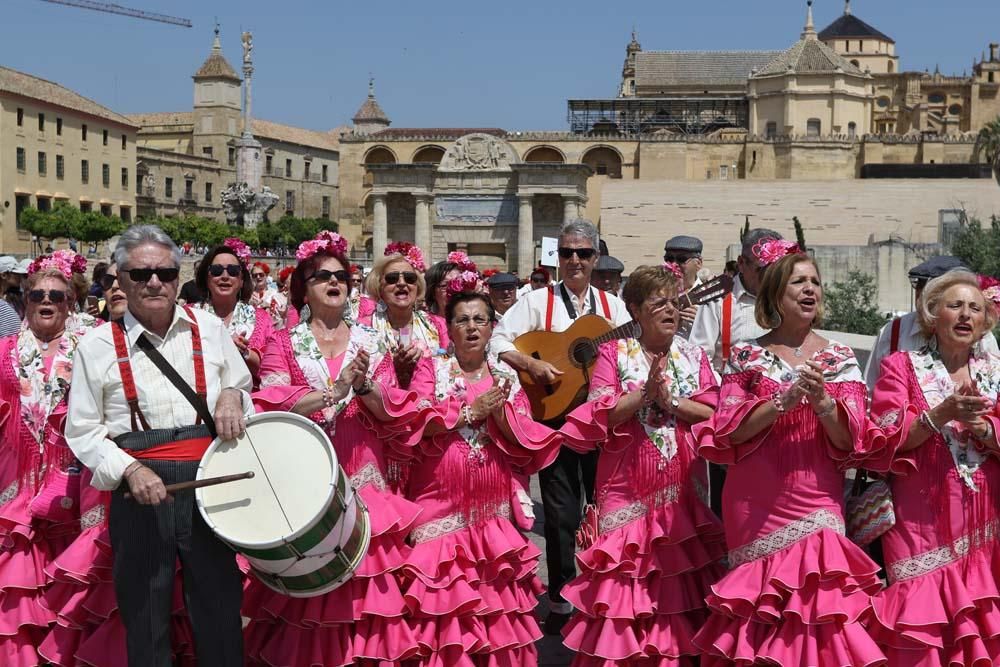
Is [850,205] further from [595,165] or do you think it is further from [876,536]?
[876,536]

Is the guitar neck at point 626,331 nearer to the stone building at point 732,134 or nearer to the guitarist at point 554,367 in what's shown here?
the guitarist at point 554,367

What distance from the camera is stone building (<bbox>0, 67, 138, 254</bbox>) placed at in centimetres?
6762

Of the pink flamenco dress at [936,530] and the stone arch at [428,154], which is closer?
the pink flamenco dress at [936,530]

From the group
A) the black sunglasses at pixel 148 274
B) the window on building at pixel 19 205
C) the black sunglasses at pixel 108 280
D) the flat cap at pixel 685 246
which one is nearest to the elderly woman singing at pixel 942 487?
the black sunglasses at pixel 148 274

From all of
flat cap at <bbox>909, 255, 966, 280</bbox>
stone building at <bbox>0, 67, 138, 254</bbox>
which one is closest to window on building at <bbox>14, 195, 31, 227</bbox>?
stone building at <bbox>0, 67, 138, 254</bbox>

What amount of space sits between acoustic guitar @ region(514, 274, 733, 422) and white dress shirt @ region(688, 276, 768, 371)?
0.07 meters

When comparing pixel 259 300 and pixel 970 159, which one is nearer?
pixel 259 300

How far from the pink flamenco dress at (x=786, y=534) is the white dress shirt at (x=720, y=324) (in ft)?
5.32

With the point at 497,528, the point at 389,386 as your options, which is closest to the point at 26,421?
the point at 389,386

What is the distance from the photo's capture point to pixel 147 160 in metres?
83.6

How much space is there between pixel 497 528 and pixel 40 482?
2272mm

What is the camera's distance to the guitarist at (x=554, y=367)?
5.96 meters

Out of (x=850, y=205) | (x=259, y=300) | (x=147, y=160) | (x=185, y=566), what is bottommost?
(x=185, y=566)

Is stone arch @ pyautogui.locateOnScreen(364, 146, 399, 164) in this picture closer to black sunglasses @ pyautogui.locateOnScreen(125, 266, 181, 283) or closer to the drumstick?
black sunglasses @ pyautogui.locateOnScreen(125, 266, 181, 283)
